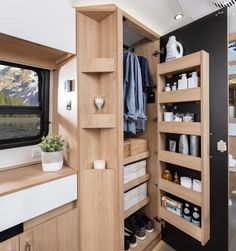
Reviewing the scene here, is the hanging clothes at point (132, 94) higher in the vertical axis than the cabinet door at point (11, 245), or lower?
higher

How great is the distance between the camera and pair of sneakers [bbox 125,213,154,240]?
1.83 meters

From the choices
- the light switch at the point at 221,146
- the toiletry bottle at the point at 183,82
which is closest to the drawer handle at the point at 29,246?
the light switch at the point at 221,146

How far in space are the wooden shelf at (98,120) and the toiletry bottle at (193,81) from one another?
0.72 meters

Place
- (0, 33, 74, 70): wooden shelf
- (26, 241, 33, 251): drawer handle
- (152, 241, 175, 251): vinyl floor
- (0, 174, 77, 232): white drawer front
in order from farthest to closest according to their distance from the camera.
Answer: (152, 241, 175, 251): vinyl floor < (0, 33, 74, 70): wooden shelf < (26, 241, 33, 251): drawer handle < (0, 174, 77, 232): white drawer front

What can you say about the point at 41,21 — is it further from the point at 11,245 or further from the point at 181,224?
the point at 181,224

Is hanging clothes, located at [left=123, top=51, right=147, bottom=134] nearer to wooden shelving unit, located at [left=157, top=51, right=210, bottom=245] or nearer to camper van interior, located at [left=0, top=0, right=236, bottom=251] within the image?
camper van interior, located at [left=0, top=0, right=236, bottom=251]

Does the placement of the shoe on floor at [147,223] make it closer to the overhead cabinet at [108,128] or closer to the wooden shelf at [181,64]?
the overhead cabinet at [108,128]

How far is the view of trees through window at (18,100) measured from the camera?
1.48 metres

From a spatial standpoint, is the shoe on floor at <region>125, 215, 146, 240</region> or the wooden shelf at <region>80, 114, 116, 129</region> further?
the shoe on floor at <region>125, 215, 146, 240</region>

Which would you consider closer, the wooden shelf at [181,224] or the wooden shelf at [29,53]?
the wooden shelf at [29,53]

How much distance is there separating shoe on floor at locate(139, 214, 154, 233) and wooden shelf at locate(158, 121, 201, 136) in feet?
3.51

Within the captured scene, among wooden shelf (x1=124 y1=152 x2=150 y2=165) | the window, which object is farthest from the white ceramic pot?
wooden shelf (x1=124 y1=152 x2=150 y2=165)

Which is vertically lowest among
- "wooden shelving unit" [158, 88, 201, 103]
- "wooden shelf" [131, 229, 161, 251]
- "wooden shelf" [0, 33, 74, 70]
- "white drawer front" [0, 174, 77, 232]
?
"wooden shelf" [131, 229, 161, 251]

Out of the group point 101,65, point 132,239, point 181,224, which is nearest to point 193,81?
point 101,65
